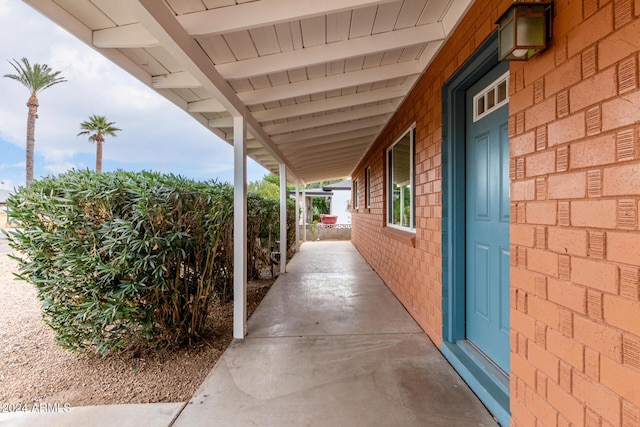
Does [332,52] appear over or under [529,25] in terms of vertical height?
over

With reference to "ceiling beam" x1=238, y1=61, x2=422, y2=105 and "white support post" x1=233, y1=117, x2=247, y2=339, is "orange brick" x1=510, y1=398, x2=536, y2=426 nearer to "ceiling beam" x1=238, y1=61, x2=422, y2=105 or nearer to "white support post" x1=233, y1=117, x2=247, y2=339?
"white support post" x1=233, y1=117, x2=247, y2=339

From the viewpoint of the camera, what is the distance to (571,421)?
129 centimetres

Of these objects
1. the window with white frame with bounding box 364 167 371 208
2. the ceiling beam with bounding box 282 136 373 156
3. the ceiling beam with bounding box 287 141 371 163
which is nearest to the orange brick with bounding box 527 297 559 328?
the ceiling beam with bounding box 282 136 373 156

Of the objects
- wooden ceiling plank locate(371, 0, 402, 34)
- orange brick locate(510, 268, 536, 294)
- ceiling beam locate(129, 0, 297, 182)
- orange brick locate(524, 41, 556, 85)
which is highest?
wooden ceiling plank locate(371, 0, 402, 34)

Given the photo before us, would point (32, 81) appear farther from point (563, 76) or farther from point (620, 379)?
point (620, 379)

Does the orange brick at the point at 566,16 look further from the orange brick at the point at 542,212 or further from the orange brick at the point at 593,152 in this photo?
the orange brick at the point at 542,212

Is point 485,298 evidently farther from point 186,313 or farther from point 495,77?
point 186,313

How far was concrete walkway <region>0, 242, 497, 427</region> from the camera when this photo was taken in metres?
1.97

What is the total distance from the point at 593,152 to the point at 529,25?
2.32 ft

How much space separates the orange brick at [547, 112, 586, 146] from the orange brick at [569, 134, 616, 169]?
0.04 m

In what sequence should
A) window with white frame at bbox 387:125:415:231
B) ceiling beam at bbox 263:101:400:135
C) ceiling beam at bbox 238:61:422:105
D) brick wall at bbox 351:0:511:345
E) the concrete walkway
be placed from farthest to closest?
ceiling beam at bbox 263:101:400:135 → window with white frame at bbox 387:125:415:231 → ceiling beam at bbox 238:61:422:105 → brick wall at bbox 351:0:511:345 → the concrete walkway

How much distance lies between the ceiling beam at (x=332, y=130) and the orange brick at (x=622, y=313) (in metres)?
4.22

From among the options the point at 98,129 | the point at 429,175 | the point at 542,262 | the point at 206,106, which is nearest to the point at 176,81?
the point at 206,106

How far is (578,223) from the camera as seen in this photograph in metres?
1.27
